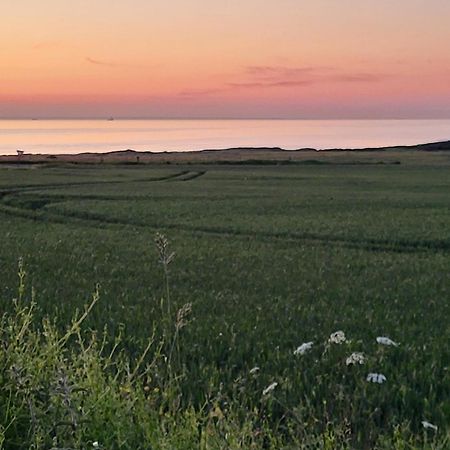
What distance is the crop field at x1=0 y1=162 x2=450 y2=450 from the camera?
6695 mm

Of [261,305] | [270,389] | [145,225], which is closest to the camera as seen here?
[270,389]

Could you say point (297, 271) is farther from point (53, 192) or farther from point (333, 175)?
point (333, 175)

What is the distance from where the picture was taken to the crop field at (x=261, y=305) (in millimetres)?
6695

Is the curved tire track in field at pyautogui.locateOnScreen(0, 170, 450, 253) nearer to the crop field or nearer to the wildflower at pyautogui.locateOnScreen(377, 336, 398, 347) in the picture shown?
the crop field

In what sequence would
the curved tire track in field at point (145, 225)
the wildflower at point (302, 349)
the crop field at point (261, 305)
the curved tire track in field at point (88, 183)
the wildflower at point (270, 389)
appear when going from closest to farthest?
the crop field at point (261, 305), the wildflower at point (270, 389), the wildflower at point (302, 349), the curved tire track in field at point (145, 225), the curved tire track in field at point (88, 183)

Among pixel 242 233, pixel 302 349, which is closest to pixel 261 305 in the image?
pixel 302 349

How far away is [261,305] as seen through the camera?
12.8m

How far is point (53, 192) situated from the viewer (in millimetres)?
41688

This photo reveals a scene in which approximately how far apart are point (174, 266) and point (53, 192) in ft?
84.5

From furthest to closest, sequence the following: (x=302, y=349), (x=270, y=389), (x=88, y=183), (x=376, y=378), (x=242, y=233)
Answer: (x=88, y=183) < (x=242, y=233) < (x=302, y=349) < (x=376, y=378) < (x=270, y=389)

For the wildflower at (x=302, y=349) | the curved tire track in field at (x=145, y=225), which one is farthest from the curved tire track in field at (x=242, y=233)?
the wildflower at (x=302, y=349)

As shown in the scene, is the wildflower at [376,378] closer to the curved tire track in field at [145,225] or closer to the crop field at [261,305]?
the crop field at [261,305]

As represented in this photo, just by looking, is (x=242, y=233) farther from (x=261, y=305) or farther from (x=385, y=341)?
(x=385, y=341)

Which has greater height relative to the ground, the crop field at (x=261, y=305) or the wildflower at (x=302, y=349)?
the wildflower at (x=302, y=349)
